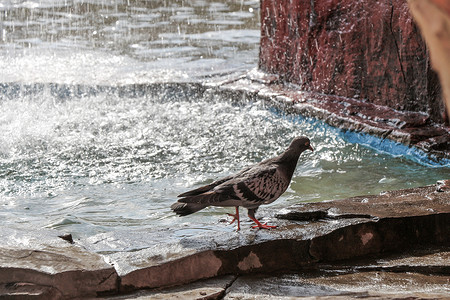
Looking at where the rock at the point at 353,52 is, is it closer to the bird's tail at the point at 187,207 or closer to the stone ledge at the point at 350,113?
the stone ledge at the point at 350,113

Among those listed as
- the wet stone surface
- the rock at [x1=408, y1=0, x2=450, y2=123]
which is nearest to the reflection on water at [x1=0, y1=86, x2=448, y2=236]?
the wet stone surface

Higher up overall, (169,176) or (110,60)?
(110,60)

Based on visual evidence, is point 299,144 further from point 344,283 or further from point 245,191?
point 344,283

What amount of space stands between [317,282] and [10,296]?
4.88 ft

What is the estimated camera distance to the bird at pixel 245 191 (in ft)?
12.3

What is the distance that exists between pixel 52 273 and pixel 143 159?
12.0 feet

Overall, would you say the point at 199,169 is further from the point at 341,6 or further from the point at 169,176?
the point at 341,6

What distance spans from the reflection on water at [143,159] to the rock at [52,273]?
1475mm

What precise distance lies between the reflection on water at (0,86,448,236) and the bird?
3.14 ft

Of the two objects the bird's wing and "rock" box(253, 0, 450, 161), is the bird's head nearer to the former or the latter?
the bird's wing

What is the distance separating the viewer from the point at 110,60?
11.3 m

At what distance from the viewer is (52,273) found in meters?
3.08

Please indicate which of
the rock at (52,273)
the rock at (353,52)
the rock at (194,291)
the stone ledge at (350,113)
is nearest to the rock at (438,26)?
the rock at (194,291)

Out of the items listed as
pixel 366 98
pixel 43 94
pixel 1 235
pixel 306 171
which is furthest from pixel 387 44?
pixel 1 235
